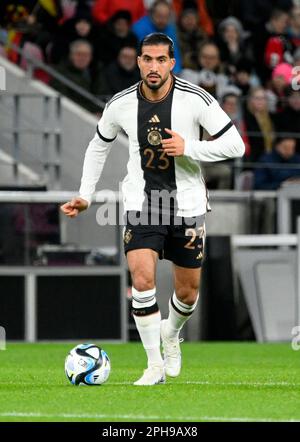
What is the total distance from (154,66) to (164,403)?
2637mm

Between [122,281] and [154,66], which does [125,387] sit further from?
[122,281]

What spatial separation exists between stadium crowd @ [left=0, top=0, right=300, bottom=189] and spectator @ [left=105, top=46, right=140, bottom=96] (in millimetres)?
13

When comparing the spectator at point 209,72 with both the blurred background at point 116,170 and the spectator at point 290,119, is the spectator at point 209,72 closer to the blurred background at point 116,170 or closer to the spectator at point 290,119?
the blurred background at point 116,170

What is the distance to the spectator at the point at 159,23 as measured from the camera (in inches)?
784

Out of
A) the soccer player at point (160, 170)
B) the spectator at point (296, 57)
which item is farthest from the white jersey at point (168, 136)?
the spectator at point (296, 57)

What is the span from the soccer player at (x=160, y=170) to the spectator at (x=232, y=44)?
410 inches

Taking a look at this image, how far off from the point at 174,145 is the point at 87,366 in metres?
1.66

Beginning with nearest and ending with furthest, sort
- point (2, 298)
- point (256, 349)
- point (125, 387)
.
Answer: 1. point (125, 387)
2. point (256, 349)
3. point (2, 298)

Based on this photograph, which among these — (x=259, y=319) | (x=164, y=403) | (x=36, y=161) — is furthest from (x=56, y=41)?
(x=164, y=403)

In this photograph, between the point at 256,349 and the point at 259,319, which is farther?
the point at 259,319

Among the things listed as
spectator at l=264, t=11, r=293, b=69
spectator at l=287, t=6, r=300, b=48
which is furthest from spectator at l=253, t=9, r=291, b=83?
spectator at l=287, t=6, r=300, b=48

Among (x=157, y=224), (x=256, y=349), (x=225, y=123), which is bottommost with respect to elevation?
(x=256, y=349)

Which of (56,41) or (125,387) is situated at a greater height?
(56,41)

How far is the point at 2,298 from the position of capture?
17.5m
